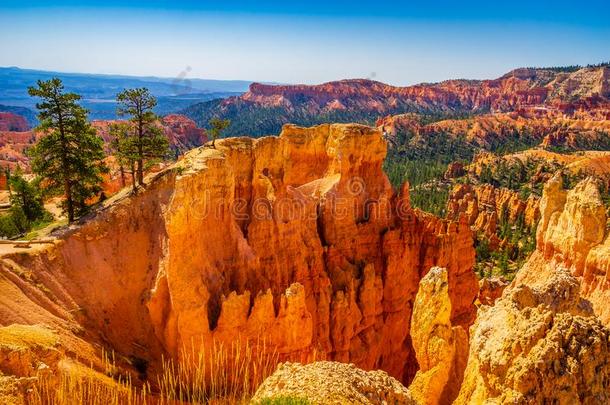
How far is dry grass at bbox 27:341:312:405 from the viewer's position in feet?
48.7

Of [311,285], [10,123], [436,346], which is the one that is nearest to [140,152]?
[311,285]

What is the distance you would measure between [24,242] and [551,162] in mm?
109941

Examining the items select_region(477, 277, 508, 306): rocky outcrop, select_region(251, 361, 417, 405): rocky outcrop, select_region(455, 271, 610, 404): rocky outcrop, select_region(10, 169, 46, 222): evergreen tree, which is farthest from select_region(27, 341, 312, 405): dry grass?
select_region(10, 169, 46, 222): evergreen tree

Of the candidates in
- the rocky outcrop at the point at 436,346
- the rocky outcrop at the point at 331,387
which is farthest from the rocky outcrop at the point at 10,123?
the rocky outcrop at the point at 331,387

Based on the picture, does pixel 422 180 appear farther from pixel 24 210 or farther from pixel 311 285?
pixel 24 210

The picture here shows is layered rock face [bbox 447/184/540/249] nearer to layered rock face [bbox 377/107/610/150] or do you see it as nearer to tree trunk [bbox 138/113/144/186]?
tree trunk [bbox 138/113/144/186]

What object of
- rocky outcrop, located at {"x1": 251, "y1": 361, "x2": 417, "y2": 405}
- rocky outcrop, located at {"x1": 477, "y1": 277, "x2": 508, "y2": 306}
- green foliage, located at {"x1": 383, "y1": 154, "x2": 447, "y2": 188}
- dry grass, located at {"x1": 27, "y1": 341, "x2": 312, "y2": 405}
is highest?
rocky outcrop, located at {"x1": 251, "y1": 361, "x2": 417, "y2": 405}

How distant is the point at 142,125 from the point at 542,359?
22787mm

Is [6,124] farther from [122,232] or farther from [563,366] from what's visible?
[563,366]

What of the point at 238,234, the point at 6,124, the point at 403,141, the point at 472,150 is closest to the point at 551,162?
the point at 472,150

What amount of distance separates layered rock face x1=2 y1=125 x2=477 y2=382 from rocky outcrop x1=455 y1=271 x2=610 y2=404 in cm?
949

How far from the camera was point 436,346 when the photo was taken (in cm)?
1401

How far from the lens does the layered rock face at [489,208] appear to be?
6469 centimetres

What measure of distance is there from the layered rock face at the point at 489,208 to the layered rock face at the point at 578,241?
125ft
